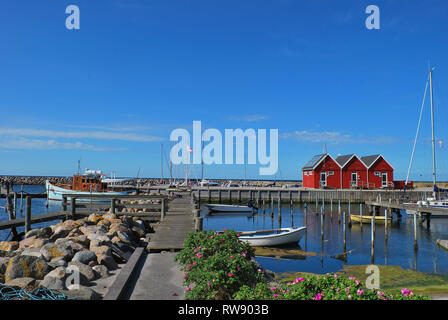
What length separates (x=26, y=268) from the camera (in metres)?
7.78

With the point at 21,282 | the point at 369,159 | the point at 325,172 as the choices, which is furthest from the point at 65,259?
the point at 369,159

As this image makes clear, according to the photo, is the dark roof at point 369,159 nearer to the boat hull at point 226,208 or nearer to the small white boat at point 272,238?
the boat hull at point 226,208

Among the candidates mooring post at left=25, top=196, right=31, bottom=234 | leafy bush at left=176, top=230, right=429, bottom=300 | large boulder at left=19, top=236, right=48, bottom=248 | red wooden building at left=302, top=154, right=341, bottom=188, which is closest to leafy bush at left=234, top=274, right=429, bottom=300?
leafy bush at left=176, top=230, right=429, bottom=300

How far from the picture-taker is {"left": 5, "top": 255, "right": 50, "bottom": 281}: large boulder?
7586 mm

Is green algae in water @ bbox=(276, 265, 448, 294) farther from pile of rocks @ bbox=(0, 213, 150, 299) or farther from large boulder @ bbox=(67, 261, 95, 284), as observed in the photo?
large boulder @ bbox=(67, 261, 95, 284)

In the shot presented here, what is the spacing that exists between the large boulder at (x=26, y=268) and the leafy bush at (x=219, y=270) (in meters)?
3.41

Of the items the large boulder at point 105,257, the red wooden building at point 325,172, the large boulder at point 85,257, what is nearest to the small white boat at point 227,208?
the red wooden building at point 325,172

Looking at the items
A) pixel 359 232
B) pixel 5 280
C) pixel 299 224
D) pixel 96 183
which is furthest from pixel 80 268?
pixel 96 183

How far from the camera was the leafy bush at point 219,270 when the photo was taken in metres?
6.11

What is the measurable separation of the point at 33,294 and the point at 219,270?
3.44 meters
